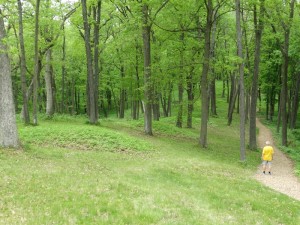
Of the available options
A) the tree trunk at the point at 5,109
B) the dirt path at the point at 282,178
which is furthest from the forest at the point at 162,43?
the dirt path at the point at 282,178

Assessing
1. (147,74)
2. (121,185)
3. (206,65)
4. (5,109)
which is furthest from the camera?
(147,74)

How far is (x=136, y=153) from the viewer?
1733cm

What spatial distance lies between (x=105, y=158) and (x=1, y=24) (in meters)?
7.73

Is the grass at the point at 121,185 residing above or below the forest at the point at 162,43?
below

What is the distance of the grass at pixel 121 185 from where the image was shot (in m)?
7.78

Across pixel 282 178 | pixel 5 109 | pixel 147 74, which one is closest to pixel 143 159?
pixel 5 109

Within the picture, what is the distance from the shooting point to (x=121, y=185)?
10195 mm

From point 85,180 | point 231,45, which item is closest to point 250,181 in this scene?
point 85,180

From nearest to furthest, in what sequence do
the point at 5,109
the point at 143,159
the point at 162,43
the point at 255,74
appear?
1. the point at 5,109
2. the point at 143,159
3. the point at 255,74
4. the point at 162,43

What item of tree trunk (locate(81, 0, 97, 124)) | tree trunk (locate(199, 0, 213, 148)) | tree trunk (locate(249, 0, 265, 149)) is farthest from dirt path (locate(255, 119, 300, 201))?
tree trunk (locate(81, 0, 97, 124))

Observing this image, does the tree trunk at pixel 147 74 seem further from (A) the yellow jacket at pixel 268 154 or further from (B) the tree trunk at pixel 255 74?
(A) the yellow jacket at pixel 268 154

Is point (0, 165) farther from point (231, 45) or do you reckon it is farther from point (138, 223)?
point (231, 45)

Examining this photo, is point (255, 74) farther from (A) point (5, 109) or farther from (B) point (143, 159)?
(A) point (5, 109)

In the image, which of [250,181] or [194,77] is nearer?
[250,181]
